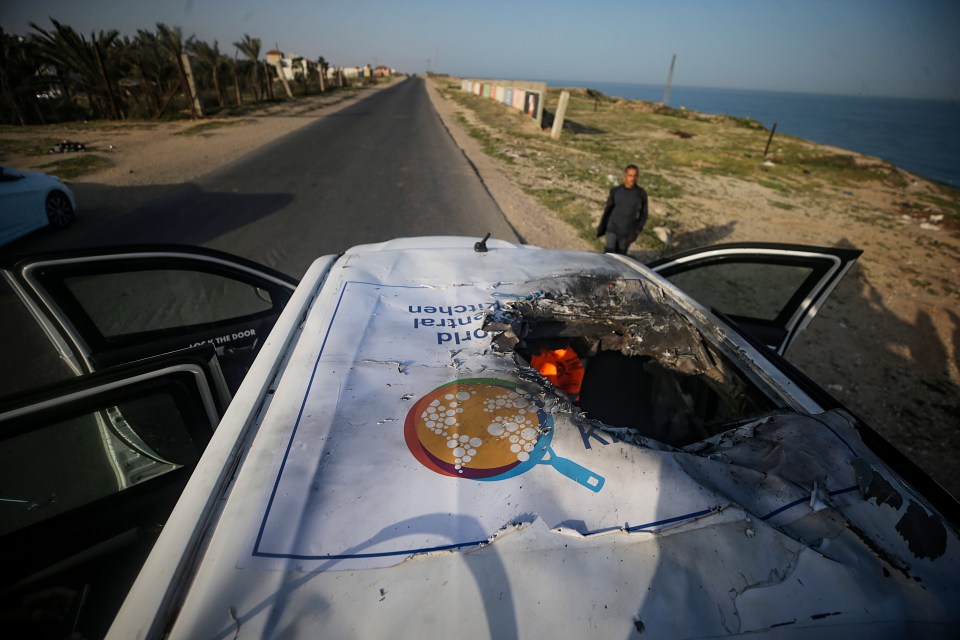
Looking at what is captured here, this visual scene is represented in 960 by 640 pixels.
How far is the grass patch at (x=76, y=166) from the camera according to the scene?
9.18m

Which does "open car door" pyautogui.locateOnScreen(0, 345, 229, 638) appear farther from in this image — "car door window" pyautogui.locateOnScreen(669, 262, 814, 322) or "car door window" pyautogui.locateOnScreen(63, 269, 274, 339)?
"car door window" pyautogui.locateOnScreen(669, 262, 814, 322)

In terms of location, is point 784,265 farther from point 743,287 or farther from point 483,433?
point 743,287

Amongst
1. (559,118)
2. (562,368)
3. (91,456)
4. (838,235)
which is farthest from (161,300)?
(559,118)

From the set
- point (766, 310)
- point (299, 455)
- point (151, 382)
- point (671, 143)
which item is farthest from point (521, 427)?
point (671, 143)

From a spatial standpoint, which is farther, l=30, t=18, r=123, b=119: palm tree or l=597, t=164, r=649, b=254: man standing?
l=30, t=18, r=123, b=119: palm tree

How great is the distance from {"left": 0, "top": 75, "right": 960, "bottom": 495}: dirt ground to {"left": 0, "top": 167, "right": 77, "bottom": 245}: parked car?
4.53 feet

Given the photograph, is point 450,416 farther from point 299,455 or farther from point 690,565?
point 690,565

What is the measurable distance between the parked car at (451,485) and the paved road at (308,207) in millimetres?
3859

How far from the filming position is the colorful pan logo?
4.16 feet

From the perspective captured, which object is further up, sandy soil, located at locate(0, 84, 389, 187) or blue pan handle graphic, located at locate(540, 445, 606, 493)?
blue pan handle graphic, located at locate(540, 445, 606, 493)

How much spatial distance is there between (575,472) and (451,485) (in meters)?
0.39

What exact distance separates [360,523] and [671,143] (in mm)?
22236

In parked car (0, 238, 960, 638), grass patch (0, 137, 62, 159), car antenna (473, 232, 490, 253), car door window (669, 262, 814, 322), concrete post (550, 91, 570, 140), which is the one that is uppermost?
concrete post (550, 91, 570, 140)

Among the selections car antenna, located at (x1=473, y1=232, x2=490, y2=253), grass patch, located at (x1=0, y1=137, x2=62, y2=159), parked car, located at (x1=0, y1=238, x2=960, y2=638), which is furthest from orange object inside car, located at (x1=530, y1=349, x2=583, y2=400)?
grass patch, located at (x1=0, y1=137, x2=62, y2=159)
